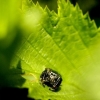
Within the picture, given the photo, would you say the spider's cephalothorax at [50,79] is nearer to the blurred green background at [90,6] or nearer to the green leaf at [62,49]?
the green leaf at [62,49]

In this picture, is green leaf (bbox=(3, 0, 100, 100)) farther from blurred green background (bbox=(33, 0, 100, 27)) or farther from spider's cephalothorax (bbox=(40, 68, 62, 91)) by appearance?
blurred green background (bbox=(33, 0, 100, 27))

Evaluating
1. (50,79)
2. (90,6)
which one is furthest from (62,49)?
(90,6)

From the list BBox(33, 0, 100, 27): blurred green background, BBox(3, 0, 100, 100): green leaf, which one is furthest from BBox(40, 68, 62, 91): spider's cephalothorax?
BBox(33, 0, 100, 27): blurred green background

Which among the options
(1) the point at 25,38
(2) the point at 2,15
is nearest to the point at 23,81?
(1) the point at 25,38

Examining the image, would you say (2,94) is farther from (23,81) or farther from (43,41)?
(43,41)

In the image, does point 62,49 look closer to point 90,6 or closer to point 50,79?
point 50,79
